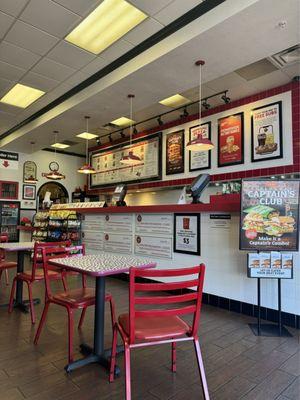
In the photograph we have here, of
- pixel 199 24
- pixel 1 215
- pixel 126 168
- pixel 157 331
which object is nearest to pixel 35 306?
pixel 157 331

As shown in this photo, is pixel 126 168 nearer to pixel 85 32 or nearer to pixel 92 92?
pixel 92 92

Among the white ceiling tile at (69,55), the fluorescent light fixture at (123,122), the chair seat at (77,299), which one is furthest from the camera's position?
the fluorescent light fixture at (123,122)

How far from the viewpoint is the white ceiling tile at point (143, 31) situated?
3.75 metres

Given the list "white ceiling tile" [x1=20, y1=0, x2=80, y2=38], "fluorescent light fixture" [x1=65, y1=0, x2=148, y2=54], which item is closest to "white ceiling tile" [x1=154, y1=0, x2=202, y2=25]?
"fluorescent light fixture" [x1=65, y1=0, x2=148, y2=54]

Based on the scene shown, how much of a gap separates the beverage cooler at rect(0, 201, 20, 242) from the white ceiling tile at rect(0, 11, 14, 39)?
693 centimetres

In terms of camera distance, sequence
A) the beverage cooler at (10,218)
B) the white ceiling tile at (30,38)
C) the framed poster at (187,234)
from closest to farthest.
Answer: the white ceiling tile at (30,38) < the framed poster at (187,234) < the beverage cooler at (10,218)

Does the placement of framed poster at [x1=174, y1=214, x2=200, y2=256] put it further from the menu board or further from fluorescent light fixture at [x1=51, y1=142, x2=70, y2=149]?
fluorescent light fixture at [x1=51, y1=142, x2=70, y2=149]

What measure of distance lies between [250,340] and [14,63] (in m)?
5.35

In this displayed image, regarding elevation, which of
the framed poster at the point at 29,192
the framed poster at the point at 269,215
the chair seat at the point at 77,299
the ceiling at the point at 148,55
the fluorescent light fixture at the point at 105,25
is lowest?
the chair seat at the point at 77,299

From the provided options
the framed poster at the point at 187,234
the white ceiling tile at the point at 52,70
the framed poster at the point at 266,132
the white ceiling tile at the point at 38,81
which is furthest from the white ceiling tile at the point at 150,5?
the framed poster at the point at 266,132

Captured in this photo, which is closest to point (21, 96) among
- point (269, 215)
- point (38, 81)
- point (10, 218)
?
point (38, 81)

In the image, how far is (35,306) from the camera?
3910mm

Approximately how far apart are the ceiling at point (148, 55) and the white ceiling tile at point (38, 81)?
0.02m

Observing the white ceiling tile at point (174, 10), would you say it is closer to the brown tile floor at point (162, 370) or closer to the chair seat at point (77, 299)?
the chair seat at point (77, 299)
